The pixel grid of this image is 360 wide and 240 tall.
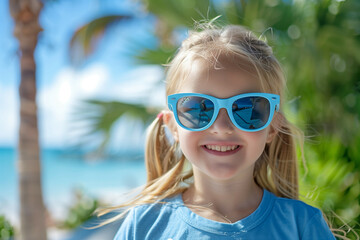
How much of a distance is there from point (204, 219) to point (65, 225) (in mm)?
8428

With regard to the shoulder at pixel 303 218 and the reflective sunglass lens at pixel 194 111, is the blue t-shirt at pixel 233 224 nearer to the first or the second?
the shoulder at pixel 303 218

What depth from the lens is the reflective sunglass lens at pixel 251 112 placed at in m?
1.48

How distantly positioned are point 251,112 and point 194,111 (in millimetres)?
207

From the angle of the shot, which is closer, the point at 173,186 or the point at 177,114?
the point at 177,114

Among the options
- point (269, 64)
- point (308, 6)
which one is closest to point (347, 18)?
point (308, 6)

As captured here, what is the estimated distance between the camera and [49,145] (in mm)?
45219

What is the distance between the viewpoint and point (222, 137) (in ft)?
4.95

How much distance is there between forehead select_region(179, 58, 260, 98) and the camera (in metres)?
1.50

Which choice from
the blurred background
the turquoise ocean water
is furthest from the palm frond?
the turquoise ocean water

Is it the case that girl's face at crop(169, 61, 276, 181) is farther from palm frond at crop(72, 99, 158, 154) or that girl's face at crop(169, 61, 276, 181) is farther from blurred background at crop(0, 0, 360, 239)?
palm frond at crop(72, 99, 158, 154)

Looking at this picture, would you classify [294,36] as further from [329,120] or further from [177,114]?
[177,114]

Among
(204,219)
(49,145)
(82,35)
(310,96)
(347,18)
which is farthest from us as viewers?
(49,145)

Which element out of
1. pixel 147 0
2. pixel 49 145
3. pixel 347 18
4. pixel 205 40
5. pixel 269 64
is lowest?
pixel 49 145

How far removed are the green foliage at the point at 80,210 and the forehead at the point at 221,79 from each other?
740 cm
